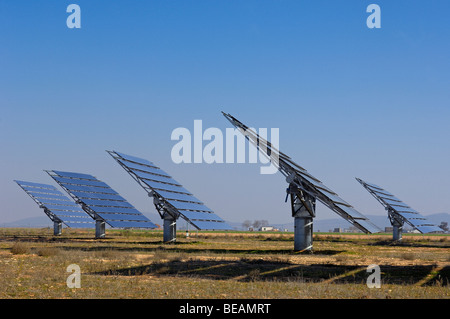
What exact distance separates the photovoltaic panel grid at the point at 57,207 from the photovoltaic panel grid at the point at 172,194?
49.4 ft

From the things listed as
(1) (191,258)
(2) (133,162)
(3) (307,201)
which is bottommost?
(1) (191,258)

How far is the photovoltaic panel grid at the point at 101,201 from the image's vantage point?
59.1 meters

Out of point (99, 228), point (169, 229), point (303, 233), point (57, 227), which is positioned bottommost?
point (57, 227)

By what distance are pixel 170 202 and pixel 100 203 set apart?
15259 millimetres

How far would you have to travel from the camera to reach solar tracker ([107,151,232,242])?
49688mm

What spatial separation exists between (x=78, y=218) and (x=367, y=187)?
122 ft

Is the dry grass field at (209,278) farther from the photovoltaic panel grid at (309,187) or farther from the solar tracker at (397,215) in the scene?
the solar tracker at (397,215)

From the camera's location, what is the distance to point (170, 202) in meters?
49.7

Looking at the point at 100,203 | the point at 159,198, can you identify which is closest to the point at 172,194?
the point at 159,198

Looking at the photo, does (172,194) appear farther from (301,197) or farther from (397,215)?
(397,215)

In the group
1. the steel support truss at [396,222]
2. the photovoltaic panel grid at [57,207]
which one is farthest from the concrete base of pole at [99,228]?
the steel support truss at [396,222]
